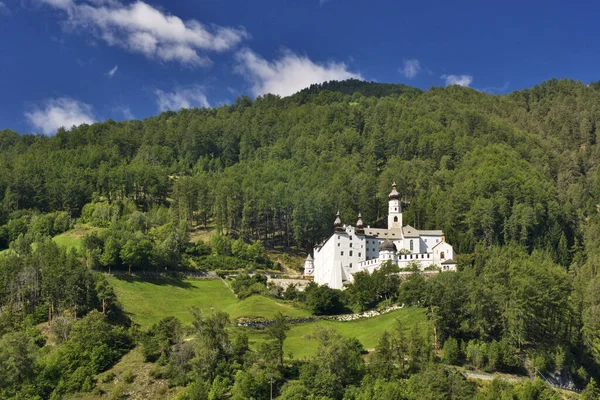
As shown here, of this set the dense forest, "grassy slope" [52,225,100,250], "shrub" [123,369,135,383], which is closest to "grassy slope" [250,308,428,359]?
the dense forest

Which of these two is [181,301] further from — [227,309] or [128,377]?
[128,377]

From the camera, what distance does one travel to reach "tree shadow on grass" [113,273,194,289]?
72.9 metres

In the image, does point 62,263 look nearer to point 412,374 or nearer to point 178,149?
point 412,374

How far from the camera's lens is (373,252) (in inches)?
3250

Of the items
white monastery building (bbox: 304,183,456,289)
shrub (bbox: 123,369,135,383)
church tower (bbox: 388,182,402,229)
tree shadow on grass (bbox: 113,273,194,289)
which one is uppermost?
church tower (bbox: 388,182,402,229)

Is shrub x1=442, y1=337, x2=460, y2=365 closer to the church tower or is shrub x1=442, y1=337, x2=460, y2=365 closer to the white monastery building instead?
the white monastery building

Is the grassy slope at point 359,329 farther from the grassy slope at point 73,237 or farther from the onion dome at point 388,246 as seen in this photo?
the grassy slope at point 73,237

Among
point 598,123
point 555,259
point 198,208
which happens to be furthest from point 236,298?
point 598,123

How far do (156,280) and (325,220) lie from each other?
105 ft

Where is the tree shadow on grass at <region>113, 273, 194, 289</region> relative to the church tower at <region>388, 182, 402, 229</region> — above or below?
below

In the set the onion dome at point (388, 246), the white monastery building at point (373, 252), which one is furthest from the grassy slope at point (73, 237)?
the onion dome at point (388, 246)

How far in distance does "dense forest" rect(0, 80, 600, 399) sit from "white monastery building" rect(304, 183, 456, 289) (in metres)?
5.04

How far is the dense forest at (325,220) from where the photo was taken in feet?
164

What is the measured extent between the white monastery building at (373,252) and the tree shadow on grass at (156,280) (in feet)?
61.9
